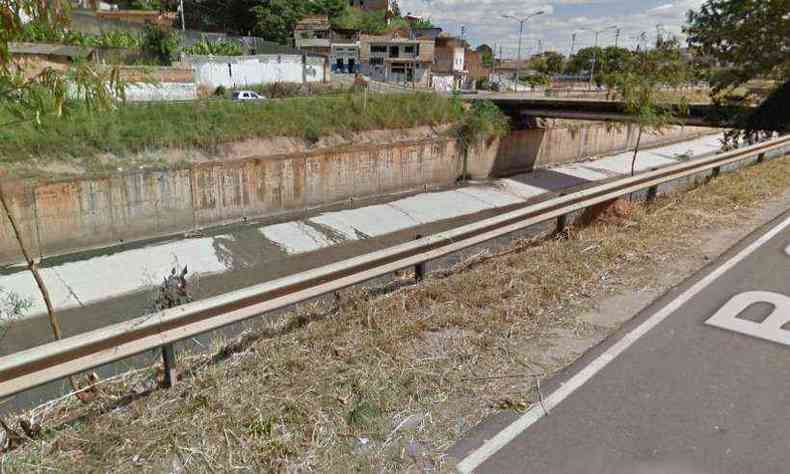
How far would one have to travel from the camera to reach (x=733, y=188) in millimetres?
11109

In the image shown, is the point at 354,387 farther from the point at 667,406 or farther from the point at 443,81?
the point at 443,81

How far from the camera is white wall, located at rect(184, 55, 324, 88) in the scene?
127ft

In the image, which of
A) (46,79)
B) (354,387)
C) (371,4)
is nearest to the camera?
(46,79)

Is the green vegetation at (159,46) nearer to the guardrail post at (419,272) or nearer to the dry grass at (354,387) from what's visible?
the guardrail post at (419,272)

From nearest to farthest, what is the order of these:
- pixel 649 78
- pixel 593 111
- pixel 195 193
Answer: pixel 649 78 → pixel 195 193 → pixel 593 111

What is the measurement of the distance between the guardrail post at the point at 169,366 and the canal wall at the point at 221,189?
59.9 ft

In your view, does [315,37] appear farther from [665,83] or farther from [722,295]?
[722,295]

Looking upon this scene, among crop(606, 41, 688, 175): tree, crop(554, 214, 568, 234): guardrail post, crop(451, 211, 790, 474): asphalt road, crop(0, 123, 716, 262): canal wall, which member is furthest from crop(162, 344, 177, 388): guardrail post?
crop(606, 41, 688, 175): tree

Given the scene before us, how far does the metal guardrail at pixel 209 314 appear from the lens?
335 centimetres

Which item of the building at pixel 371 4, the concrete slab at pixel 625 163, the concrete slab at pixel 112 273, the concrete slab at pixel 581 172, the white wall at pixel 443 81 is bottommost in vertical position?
the concrete slab at pixel 112 273

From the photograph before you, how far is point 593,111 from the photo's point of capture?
31.2 meters

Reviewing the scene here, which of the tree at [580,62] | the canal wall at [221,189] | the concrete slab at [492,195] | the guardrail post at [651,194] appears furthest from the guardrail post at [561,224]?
the tree at [580,62]

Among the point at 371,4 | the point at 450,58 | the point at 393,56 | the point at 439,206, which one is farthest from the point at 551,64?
the point at 439,206

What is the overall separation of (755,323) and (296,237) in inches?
724
